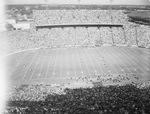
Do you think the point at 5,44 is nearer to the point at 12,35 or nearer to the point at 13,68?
the point at 12,35

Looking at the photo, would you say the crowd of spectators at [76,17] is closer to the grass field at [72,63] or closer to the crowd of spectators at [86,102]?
the grass field at [72,63]

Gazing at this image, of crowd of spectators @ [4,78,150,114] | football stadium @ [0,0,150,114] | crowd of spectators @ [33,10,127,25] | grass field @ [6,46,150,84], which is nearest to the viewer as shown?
crowd of spectators @ [4,78,150,114]

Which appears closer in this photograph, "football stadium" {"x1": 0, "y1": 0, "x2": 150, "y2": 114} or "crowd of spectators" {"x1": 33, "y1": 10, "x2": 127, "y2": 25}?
"football stadium" {"x1": 0, "y1": 0, "x2": 150, "y2": 114}

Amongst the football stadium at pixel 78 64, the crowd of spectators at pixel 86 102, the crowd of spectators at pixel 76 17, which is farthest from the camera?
the crowd of spectators at pixel 76 17

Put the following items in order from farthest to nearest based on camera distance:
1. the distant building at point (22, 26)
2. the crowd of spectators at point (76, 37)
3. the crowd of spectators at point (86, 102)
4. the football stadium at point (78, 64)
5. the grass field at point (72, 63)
Answer: 1. the distant building at point (22, 26)
2. the crowd of spectators at point (76, 37)
3. the grass field at point (72, 63)
4. the football stadium at point (78, 64)
5. the crowd of spectators at point (86, 102)

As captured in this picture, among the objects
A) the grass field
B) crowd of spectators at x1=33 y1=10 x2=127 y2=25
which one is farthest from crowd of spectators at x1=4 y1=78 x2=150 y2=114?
crowd of spectators at x1=33 y1=10 x2=127 y2=25

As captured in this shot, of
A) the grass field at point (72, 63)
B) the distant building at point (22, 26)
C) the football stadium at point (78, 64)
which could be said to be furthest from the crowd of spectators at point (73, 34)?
the distant building at point (22, 26)

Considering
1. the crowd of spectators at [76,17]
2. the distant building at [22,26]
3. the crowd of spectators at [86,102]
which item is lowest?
the crowd of spectators at [86,102]

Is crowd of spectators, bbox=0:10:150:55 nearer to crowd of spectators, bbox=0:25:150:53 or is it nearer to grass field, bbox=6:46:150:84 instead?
crowd of spectators, bbox=0:25:150:53
